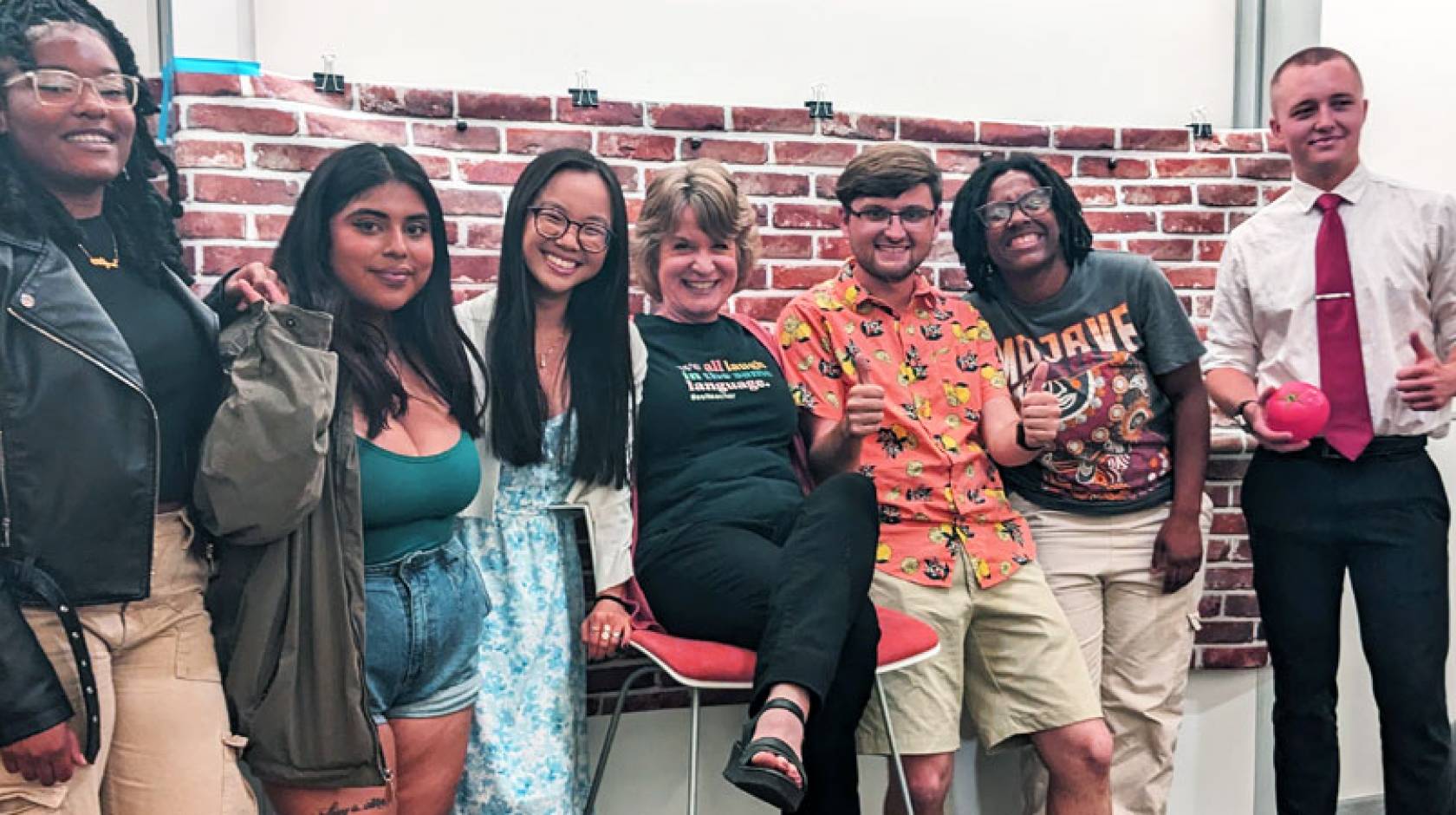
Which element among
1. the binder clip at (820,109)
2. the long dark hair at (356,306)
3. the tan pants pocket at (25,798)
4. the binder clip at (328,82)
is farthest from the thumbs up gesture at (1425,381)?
the tan pants pocket at (25,798)

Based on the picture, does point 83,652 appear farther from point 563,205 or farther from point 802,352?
point 802,352

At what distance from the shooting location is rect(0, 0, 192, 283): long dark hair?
5.75 feet

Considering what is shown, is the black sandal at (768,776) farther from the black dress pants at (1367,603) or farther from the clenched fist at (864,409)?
the black dress pants at (1367,603)

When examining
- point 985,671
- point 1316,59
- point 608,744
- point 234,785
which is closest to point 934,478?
point 985,671

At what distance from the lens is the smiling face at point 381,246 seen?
7.12 feet

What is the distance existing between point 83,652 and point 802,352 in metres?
1.49

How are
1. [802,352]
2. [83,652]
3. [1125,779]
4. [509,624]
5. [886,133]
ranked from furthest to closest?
[886,133] < [1125,779] < [802,352] < [509,624] < [83,652]

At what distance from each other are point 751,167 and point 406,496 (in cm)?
120

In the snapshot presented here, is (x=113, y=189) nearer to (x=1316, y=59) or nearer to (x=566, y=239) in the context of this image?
(x=566, y=239)

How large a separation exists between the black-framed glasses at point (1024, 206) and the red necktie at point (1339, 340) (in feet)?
2.06

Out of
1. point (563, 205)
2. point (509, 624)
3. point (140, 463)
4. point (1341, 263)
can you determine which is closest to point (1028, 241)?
point (1341, 263)

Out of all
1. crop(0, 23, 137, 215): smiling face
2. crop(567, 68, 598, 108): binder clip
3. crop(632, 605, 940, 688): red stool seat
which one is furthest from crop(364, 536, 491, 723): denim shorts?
crop(567, 68, 598, 108): binder clip

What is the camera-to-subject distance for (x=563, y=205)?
2.40 meters

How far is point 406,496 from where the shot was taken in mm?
2107
